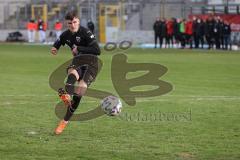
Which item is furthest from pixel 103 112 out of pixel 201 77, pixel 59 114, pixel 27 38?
pixel 27 38

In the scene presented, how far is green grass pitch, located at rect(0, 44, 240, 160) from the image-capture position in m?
9.05

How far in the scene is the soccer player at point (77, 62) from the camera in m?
11.0

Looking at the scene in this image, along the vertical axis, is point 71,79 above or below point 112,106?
above

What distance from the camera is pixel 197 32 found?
41000mm

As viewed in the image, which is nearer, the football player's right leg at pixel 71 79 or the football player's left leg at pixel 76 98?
the football player's left leg at pixel 76 98

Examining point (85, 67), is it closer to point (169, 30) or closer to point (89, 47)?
point (89, 47)

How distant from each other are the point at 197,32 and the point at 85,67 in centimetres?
3003

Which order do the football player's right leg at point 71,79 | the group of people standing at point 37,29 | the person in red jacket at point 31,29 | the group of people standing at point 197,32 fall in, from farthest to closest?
the person in red jacket at point 31,29, the group of people standing at point 37,29, the group of people standing at point 197,32, the football player's right leg at point 71,79

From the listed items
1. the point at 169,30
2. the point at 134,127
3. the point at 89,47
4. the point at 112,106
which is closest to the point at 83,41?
the point at 89,47

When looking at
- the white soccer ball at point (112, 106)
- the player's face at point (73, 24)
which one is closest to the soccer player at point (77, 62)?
the player's face at point (73, 24)

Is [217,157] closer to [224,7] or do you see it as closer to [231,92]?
[231,92]

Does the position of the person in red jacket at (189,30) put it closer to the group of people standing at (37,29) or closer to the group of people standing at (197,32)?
the group of people standing at (197,32)

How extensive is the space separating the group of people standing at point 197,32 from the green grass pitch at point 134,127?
811 inches

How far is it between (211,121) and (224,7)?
118ft
